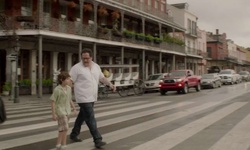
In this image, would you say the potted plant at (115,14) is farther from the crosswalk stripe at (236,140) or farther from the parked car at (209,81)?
the crosswalk stripe at (236,140)

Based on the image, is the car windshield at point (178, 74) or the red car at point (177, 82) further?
the car windshield at point (178, 74)

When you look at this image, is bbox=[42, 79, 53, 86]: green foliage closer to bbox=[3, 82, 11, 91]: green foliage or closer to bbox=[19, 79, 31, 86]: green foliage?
bbox=[19, 79, 31, 86]: green foliage

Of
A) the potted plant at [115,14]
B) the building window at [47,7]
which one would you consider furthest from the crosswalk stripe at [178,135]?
the potted plant at [115,14]

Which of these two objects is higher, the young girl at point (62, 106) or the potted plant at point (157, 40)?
the potted plant at point (157, 40)

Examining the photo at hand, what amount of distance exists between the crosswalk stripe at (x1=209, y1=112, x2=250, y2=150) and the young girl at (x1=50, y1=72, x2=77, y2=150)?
2.70 meters

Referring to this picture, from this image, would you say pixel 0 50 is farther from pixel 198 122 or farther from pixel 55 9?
pixel 198 122

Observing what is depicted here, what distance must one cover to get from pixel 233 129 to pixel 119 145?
10.9 feet

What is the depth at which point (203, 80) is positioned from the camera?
36.7 metres

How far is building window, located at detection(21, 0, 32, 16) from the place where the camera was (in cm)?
2703

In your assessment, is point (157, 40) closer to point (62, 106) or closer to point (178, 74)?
point (178, 74)

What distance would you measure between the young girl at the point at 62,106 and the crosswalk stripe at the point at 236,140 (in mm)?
2702

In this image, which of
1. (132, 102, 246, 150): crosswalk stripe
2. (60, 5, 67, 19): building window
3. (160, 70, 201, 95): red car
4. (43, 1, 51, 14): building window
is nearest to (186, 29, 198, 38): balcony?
(60, 5, 67, 19): building window

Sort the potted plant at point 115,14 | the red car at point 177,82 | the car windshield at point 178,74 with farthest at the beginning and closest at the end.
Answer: the potted plant at point 115,14 → the car windshield at point 178,74 → the red car at point 177,82

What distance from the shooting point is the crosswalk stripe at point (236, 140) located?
7.52 meters
